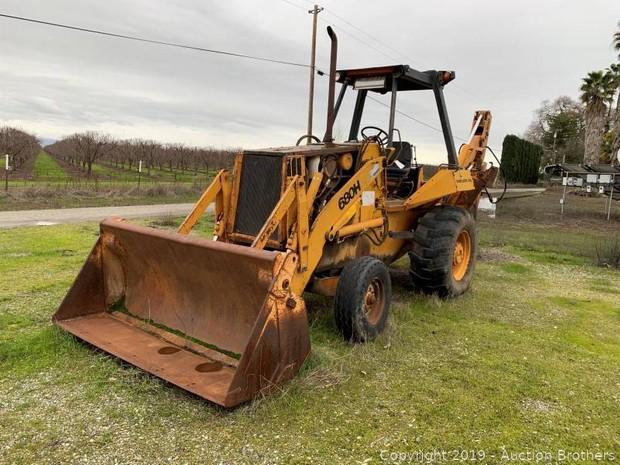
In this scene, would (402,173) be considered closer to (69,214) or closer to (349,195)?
(349,195)

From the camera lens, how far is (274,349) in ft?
11.4

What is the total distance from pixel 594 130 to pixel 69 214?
113 feet

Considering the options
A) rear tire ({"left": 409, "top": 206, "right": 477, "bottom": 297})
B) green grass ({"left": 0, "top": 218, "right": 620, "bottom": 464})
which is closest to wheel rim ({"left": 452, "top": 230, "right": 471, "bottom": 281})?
rear tire ({"left": 409, "top": 206, "right": 477, "bottom": 297})

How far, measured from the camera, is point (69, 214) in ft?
47.3

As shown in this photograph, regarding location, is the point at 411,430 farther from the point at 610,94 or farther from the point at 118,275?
the point at 610,94

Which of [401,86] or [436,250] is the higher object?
[401,86]

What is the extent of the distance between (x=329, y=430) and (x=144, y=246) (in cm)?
227

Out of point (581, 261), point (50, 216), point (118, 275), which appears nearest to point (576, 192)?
point (581, 261)

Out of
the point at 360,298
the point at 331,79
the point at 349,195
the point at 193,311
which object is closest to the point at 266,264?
the point at 193,311

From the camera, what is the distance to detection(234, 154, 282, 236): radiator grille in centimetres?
469

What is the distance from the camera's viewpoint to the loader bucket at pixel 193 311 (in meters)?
3.46

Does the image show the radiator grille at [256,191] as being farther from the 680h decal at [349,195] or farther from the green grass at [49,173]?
the green grass at [49,173]

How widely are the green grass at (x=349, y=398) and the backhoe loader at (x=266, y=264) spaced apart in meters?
0.19

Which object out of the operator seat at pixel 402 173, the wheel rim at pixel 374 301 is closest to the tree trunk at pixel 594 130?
the operator seat at pixel 402 173
